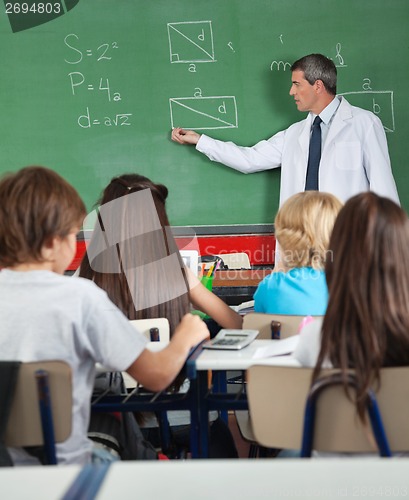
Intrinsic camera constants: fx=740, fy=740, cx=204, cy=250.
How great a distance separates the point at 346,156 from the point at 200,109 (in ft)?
3.28

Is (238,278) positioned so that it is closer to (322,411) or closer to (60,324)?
(60,324)

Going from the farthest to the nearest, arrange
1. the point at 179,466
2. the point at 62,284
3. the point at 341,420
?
the point at 62,284
the point at 341,420
the point at 179,466

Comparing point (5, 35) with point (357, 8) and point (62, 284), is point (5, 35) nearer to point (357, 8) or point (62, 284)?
point (357, 8)

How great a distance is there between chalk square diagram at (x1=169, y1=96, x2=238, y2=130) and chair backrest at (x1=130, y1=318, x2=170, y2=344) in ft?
9.15

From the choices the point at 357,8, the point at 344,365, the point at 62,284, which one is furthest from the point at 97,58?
the point at 344,365

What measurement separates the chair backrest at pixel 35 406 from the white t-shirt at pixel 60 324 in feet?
0.30

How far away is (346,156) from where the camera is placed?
15.2ft

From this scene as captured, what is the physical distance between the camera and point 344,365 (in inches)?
58.6

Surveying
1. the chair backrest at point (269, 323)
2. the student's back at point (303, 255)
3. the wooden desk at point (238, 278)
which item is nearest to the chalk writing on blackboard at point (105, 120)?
the wooden desk at point (238, 278)

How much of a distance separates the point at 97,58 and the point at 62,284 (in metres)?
3.47

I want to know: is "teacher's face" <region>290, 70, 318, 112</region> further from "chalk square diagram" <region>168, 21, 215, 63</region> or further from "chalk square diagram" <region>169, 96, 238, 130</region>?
"chalk square diagram" <region>168, 21, 215, 63</region>

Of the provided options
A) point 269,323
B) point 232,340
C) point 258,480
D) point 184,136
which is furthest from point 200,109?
point 258,480

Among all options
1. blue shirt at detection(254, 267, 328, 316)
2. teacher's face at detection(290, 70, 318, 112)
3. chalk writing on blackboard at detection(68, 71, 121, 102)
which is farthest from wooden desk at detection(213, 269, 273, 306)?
chalk writing on blackboard at detection(68, 71, 121, 102)

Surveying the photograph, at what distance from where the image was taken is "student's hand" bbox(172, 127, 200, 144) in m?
4.81
